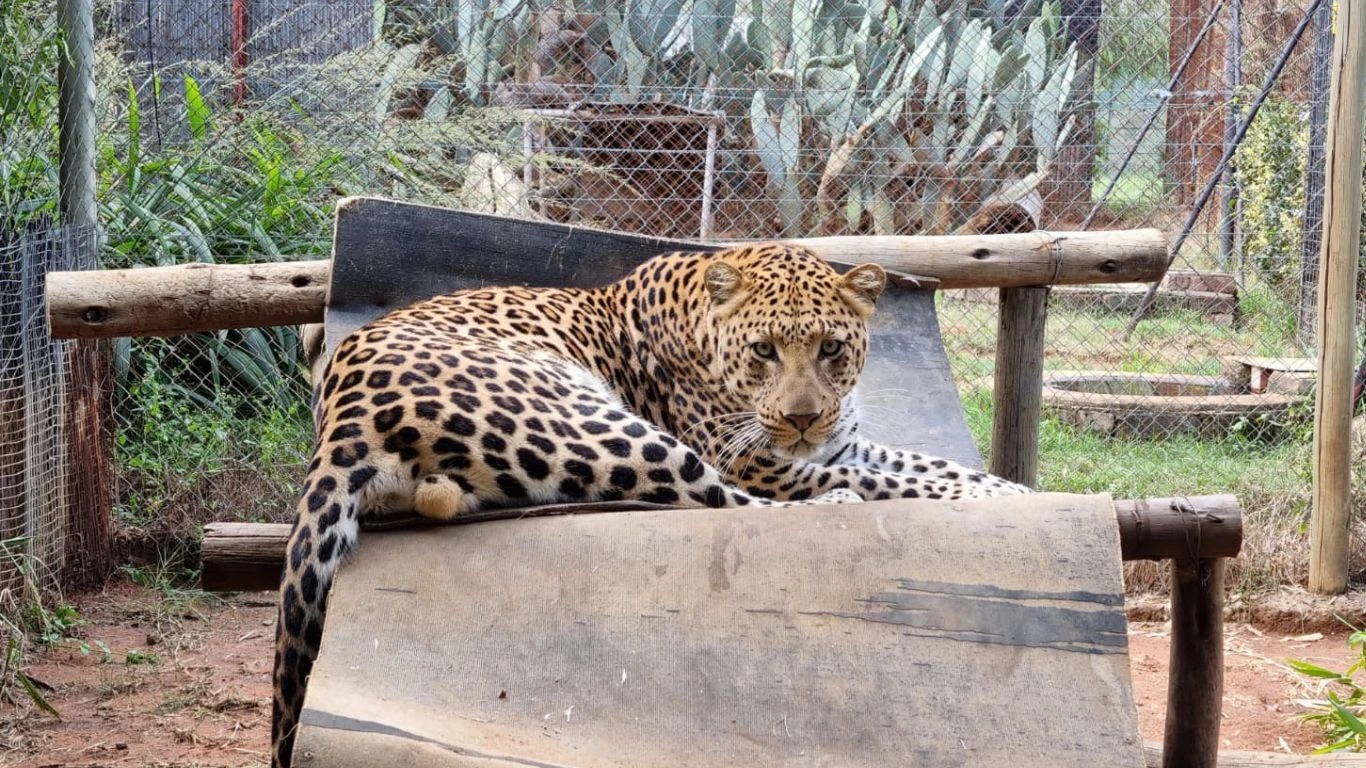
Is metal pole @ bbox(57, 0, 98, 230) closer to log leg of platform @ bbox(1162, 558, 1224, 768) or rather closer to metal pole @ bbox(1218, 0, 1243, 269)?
log leg of platform @ bbox(1162, 558, 1224, 768)

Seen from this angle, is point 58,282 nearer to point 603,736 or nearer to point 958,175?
point 603,736

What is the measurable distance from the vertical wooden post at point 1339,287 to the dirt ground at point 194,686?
2.04ft

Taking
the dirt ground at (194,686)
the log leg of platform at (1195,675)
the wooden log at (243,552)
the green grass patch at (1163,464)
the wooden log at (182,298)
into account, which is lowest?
the dirt ground at (194,686)

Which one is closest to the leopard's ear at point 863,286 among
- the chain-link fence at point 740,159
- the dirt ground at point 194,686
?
the dirt ground at point 194,686

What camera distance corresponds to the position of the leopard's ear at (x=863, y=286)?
160 inches

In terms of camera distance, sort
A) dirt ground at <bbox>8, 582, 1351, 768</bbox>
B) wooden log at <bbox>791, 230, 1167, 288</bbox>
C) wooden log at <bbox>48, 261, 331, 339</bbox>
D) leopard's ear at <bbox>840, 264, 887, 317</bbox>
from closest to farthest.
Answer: leopard's ear at <bbox>840, 264, 887, 317</bbox>, wooden log at <bbox>48, 261, 331, 339</bbox>, dirt ground at <bbox>8, 582, 1351, 768</bbox>, wooden log at <bbox>791, 230, 1167, 288</bbox>

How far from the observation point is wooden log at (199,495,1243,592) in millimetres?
3463

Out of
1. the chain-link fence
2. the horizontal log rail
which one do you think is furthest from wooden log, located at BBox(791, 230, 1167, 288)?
the chain-link fence

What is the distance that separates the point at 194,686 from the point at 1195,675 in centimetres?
386

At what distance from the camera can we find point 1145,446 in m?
7.88

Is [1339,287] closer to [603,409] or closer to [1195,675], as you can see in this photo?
[1195,675]

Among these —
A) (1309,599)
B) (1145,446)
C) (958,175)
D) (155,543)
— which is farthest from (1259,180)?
(155,543)

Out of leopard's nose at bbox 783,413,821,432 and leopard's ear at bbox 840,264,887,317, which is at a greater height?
leopard's ear at bbox 840,264,887,317

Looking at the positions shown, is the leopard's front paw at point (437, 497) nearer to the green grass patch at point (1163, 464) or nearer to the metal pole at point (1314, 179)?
the green grass patch at point (1163, 464)
